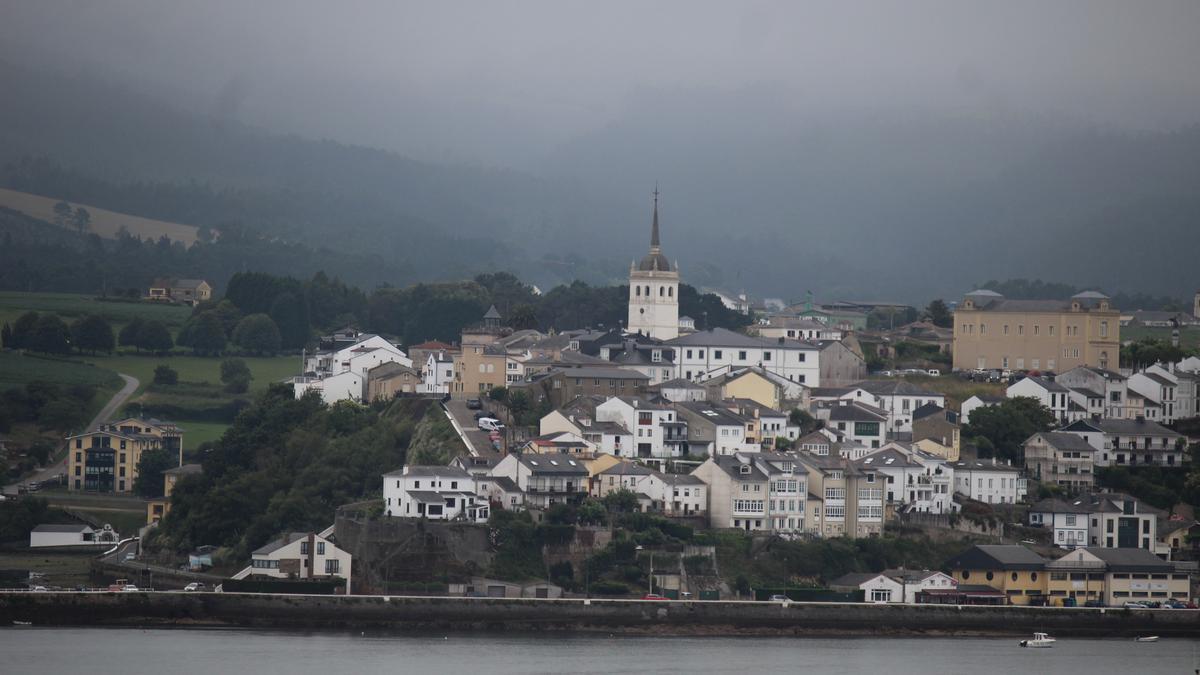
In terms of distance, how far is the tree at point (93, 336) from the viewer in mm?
81500

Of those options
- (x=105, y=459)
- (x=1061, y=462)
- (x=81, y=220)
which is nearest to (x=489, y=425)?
(x=1061, y=462)

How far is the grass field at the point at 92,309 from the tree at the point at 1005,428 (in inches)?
1654

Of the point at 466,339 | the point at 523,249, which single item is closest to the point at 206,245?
the point at 523,249

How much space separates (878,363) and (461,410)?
648 inches

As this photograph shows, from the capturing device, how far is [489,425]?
53125mm

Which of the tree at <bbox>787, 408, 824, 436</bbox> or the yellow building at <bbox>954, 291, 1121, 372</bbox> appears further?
the yellow building at <bbox>954, 291, 1121, 372</bbox>

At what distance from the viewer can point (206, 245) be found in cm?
15512

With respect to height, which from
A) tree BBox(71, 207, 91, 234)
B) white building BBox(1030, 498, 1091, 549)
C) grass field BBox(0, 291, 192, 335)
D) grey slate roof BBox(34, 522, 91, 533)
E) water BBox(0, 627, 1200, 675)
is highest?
tree BBox(71, 207, 91, 234)

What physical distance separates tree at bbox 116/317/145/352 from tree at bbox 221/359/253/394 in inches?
264

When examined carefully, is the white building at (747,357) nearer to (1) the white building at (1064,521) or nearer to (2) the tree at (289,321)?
(1) the white building at (1064,521)

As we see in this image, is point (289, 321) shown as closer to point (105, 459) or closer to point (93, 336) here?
point (93, 336)

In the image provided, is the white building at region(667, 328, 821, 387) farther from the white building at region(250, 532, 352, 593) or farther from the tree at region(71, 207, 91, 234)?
the tree at region(71, 207, 91, 234)

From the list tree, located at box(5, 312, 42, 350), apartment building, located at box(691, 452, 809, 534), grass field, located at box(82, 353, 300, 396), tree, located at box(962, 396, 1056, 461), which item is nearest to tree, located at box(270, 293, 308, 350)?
grass field, located at box(82, 353, 300, 396)

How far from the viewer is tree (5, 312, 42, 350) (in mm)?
81938
